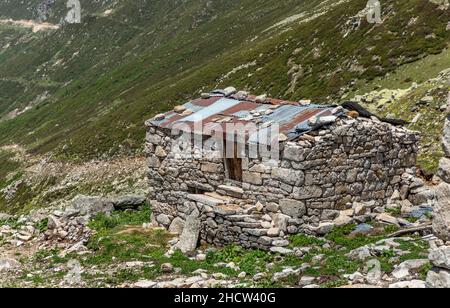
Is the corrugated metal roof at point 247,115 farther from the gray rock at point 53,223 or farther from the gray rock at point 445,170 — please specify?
the gray rock at point 445,170

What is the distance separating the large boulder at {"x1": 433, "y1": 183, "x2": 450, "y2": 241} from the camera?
8766 mm

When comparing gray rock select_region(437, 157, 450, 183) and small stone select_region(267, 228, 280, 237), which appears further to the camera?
small stone select_region(267, 228, 280, 237)

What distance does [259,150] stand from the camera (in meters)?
16.7

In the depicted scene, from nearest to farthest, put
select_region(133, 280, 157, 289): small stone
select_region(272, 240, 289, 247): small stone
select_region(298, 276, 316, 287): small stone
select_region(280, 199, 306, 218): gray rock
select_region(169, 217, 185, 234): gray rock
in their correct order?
select_region(298, 276, 316, 287): small stone
select_region(133, 280, 157, 289): small stone
select_region(272, 240, 289, 247): small stone
select_region(280, 199, 306, 218): gray rock
select_region(169, 217, 185, 234): gray rock

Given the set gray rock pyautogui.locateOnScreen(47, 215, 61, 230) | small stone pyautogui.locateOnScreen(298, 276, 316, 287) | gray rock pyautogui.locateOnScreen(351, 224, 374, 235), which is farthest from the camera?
gray rock pyautogui.locateOnScreen(47, 215, 61, 230)

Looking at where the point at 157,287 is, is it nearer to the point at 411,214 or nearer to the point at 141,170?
the point at 411,214

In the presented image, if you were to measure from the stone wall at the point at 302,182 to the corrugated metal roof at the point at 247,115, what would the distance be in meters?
0.57

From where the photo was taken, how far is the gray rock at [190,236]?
670 inches

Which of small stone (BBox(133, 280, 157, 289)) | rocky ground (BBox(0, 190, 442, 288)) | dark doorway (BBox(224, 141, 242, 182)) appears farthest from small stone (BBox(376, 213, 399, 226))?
small stone (BBox(133, 280, 157, 289))

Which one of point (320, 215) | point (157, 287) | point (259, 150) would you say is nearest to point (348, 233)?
point (320, 215)

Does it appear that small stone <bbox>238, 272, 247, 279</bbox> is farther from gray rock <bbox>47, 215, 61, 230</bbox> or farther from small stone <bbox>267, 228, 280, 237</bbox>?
gray rock <bbox>47, 215, 61, 230</bbox>

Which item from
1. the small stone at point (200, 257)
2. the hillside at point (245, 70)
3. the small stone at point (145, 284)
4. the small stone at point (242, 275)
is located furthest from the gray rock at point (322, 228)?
the hillside at point (245, 70)

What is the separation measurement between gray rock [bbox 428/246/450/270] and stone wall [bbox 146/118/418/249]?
6821mm

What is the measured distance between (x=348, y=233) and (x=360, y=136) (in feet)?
9.52
